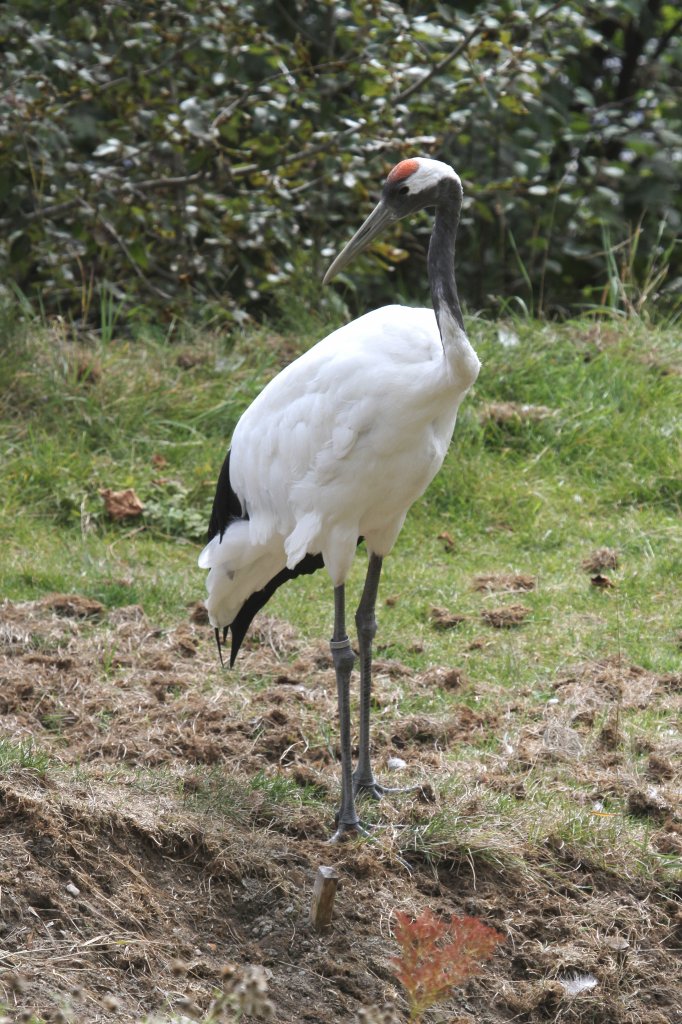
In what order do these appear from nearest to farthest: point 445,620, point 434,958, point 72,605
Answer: point 434,958 → point 72,605 → point 445,620

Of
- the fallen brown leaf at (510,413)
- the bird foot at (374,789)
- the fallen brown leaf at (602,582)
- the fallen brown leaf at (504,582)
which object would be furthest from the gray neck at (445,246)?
the fallen brown leaf at (510,413)

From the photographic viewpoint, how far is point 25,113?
20.2 feet

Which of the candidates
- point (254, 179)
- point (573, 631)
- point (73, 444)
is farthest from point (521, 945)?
point (254, 179)

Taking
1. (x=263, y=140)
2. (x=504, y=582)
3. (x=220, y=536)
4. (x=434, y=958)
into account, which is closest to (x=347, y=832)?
(x=220, y=536)

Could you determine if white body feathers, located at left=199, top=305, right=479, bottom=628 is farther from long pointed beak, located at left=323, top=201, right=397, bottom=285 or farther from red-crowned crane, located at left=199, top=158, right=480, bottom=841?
long pointed beak, located at left=323, top=201, right=397, bottom=285

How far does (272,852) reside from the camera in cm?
351

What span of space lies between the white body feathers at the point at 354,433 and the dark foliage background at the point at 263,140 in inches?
103

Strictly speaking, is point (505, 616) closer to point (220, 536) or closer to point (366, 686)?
point (366, 686)

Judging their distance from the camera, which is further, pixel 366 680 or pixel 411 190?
pixel 366 680

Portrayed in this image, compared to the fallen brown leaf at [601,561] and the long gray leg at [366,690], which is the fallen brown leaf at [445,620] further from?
the long gray leg at [366,690]

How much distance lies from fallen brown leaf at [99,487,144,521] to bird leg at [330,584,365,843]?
199cm

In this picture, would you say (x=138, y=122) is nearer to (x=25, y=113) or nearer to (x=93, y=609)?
(x=25, y=113)

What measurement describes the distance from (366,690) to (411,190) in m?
1.43

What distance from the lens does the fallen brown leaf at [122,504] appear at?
570cm
